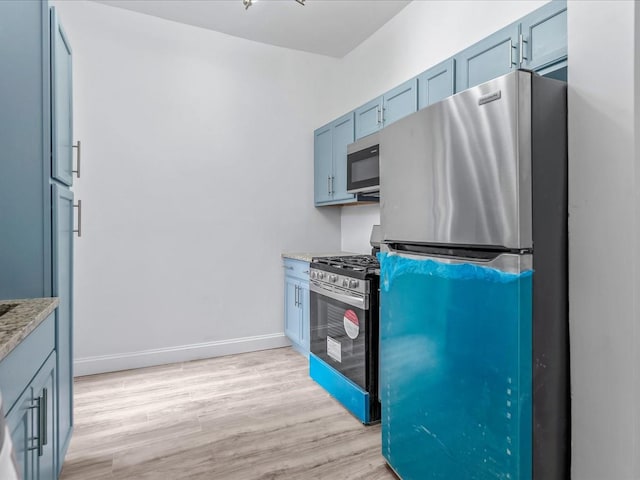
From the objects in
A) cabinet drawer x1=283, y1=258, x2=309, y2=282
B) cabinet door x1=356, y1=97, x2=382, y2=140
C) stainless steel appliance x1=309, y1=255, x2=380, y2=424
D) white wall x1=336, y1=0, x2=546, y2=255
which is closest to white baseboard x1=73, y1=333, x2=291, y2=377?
cabinet drawer x1=283, y1=258, x2=309, y2=282

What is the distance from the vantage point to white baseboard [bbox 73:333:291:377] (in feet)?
9.71

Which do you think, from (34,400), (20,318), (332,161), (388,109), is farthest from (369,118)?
(34,400)

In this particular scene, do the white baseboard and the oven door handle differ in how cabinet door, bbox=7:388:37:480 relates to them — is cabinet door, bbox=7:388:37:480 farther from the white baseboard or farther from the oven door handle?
the white baseboard

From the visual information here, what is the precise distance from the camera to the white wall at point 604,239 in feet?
3.60

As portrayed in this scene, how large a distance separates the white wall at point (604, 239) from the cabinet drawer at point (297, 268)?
212 centimetres

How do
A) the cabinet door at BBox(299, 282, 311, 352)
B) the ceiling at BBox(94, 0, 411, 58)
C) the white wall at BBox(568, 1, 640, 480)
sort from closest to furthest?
the white wall at BBox(568, 1, 640, 480) < the ceiling at BBox(94, 0, 411, 58) < the cabinet door at BBox(299, 282, 311, 352)

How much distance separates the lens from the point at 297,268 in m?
3.31

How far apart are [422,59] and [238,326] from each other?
277 centimetres

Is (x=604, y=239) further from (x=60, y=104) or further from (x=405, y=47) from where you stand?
(x=405, y=47)

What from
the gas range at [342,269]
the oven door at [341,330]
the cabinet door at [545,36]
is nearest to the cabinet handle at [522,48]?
the cabinet door at [545,36]

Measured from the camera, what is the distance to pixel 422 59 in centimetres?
282

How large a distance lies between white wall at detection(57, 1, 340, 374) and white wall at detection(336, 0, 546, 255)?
0.89 feet

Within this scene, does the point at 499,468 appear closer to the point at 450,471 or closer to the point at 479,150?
the point at 450,471

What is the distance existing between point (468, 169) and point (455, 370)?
28.7 inches
